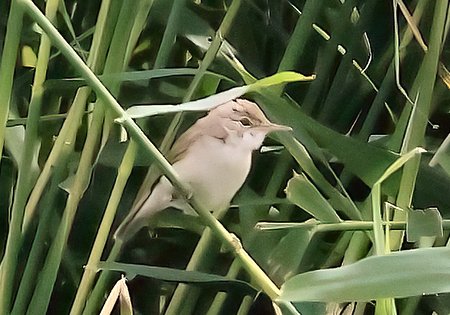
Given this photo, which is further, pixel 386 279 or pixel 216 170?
pixel 216 170

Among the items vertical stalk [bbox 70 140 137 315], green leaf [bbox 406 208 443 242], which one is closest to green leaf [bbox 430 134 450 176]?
green leaf [bbox 406 208 443 242]

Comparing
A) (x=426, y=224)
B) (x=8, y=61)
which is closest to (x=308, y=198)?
(x=426, y=224)

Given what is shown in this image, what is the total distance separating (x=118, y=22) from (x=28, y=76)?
4.6 inches

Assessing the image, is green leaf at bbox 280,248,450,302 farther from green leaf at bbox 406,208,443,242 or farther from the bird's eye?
the bird's eye

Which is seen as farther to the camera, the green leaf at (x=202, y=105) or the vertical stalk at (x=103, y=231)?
the vertical stalk at (x=103, y=231)

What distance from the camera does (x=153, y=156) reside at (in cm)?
34

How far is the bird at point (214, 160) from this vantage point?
0.49 meters

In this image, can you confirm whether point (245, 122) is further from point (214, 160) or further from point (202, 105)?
point (202, 105)

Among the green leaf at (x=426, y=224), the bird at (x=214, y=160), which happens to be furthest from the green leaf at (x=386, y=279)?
the bird at (x=214, y=160)

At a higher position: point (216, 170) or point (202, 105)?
point (202, 105)

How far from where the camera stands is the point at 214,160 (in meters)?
0.52

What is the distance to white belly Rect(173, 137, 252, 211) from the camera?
0.50 metres

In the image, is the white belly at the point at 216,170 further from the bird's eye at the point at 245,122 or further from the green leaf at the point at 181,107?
the green leaf at the point at 181,107

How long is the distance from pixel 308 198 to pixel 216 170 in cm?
12
